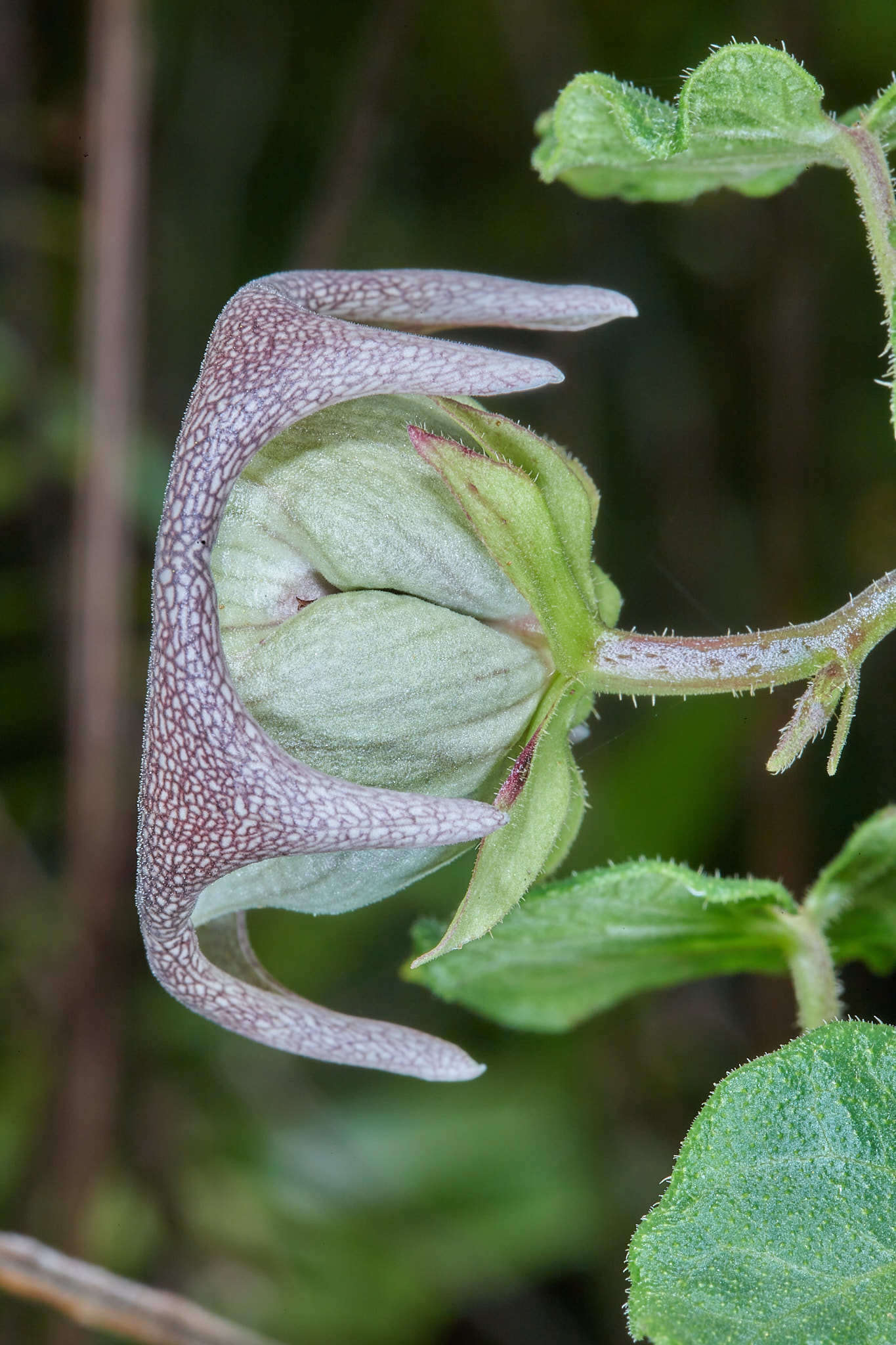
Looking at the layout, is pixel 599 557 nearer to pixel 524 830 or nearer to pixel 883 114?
pixel 883 114

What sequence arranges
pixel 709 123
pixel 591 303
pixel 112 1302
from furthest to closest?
pixel 112 1302
pixel 591 303
pixel 709 123

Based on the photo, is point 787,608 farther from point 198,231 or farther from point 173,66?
point 173,66

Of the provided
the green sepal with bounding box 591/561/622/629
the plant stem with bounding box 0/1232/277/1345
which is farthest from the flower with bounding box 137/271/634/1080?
the plant stem with bounding box 0/1232/277/1345

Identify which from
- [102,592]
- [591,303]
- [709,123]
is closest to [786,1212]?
[591,303]

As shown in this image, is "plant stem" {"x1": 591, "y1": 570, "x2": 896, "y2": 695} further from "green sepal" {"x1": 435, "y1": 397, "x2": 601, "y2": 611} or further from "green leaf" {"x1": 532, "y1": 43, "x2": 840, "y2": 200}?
"green leaf" {"x1": 532, "y1": 43, "x2": 840, "y2": 200}

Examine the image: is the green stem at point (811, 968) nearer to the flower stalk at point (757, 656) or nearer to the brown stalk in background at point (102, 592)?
the flower stalk at point (757, 656)

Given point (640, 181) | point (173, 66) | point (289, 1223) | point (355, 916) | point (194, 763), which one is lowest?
point (289, 1223)

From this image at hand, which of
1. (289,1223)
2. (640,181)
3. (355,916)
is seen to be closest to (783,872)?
(355,916)
